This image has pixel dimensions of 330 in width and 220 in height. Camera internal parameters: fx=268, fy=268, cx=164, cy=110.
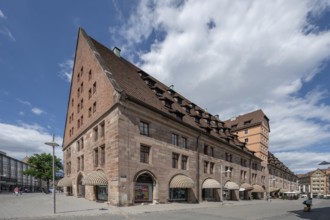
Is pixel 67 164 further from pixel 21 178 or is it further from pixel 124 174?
pixel 21 178

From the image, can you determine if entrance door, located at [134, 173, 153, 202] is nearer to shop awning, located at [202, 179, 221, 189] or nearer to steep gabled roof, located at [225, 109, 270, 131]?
shop awning, located at [202, 179, 221, 189]

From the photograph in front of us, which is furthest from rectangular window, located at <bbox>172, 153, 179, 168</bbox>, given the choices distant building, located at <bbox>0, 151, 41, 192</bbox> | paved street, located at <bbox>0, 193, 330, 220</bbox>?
distant building, located at <bbox>0, 151, 41, 192</bbox>

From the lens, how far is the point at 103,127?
26891 millimetres

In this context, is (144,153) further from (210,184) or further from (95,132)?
(210,184)

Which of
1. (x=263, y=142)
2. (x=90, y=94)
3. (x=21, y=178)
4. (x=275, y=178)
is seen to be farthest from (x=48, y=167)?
(x=21, y=178)

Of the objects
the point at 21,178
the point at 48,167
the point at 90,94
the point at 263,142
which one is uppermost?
the point at 90,94

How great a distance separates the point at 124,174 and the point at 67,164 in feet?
81.3

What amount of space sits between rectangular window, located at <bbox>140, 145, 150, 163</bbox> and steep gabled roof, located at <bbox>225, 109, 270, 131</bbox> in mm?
44181

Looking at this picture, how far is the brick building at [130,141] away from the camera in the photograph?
23.6 m

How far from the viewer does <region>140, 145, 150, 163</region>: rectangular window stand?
998 inches

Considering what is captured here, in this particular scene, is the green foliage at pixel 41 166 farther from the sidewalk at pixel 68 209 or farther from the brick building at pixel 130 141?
the sidewalk at pixel 68 209

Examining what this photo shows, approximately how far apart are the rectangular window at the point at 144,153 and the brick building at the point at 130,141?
9 centimetres

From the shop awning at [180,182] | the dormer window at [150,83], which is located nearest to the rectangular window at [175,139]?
the shop awning at [180,182]

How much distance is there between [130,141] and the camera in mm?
24031
